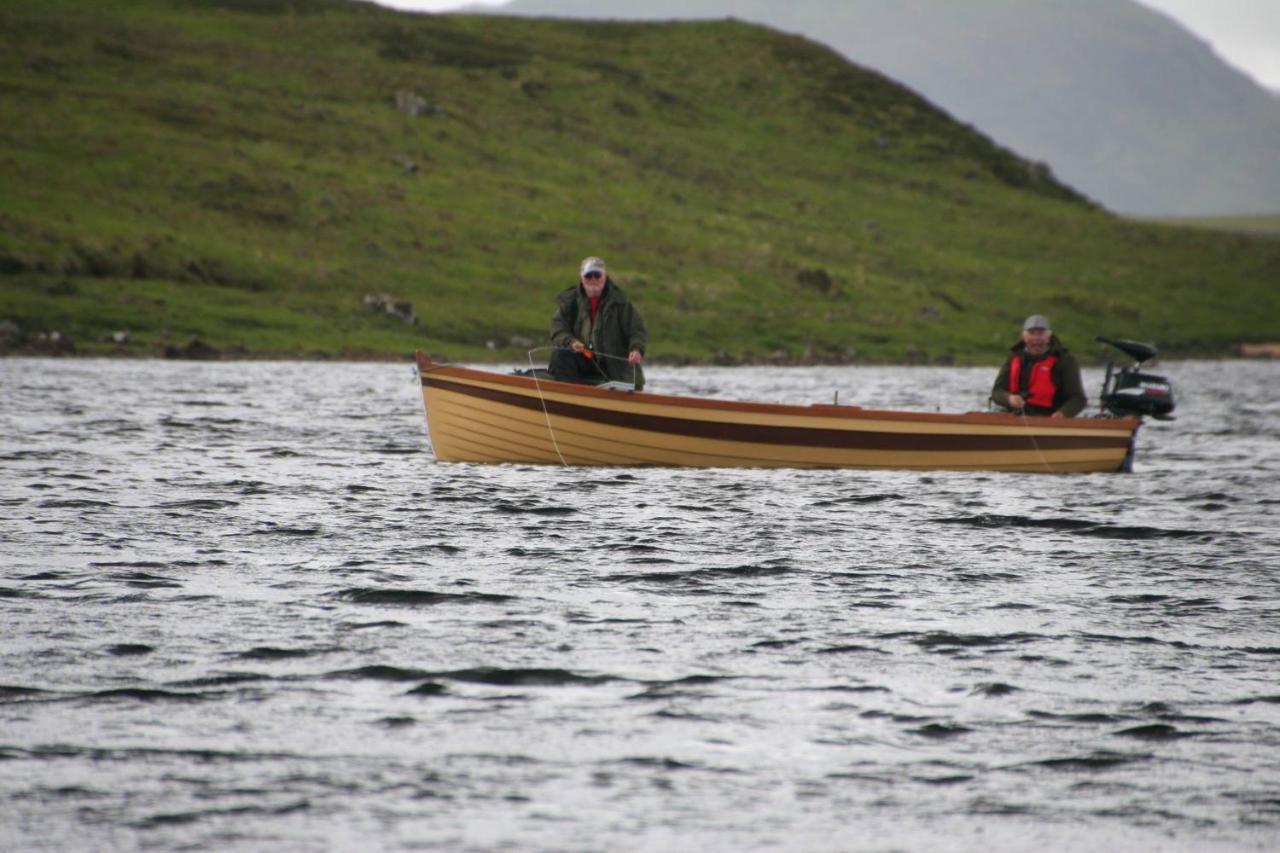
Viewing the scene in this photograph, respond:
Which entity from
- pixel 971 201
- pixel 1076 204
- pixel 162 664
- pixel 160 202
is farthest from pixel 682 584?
pixel 1076 204

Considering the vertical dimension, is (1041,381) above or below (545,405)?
above

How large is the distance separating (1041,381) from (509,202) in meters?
64.9

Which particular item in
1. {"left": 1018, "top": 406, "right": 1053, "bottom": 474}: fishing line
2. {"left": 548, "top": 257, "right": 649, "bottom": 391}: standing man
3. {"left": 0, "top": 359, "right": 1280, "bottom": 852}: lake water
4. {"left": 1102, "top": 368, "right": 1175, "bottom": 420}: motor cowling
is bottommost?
{"left": 0, "top": 359, "right": 1280, "bottom": 852}: lake water

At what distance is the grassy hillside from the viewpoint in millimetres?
67062

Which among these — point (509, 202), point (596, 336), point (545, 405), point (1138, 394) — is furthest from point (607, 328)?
point (509, 202)

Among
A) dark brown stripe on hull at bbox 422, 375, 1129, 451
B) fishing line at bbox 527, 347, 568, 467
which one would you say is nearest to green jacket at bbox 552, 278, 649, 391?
fishing line at bbox 527, 347, 568, 467

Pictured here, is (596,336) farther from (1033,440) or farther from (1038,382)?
(1038,382)

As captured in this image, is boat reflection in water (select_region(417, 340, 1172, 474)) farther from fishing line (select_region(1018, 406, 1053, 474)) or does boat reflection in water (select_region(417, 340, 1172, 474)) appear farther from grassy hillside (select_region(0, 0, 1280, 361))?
grassy hillside (select_region(0, 0, 1280, 361))

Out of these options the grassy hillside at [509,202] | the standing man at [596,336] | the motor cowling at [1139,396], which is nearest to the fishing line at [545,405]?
the standing man at [596,336]

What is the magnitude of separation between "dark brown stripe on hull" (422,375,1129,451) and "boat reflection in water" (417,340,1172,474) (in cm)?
2

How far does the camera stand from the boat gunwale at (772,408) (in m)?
23.0

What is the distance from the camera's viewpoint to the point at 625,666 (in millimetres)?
11602

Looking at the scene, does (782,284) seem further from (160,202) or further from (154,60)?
(154,60)

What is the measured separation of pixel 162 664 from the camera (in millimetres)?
11344
